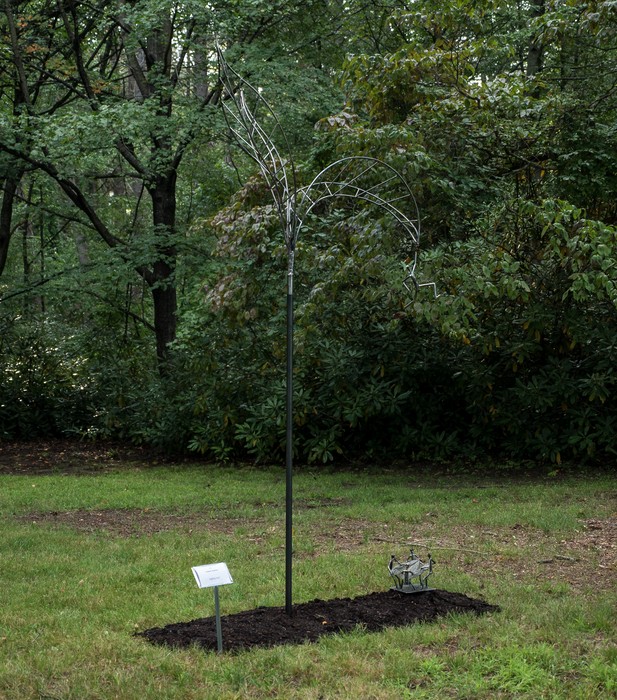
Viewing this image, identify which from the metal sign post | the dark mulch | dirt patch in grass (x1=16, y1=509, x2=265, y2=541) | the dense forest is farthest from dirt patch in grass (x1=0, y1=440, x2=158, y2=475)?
the metal sign post

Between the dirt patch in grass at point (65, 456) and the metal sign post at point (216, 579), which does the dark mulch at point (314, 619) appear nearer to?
the metal sign post at point (216, 579)

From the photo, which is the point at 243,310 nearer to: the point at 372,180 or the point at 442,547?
the point at 372,180

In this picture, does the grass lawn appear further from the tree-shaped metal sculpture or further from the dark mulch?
the tree-shaped metal sculpture

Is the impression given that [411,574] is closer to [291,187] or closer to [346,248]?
[346,248]

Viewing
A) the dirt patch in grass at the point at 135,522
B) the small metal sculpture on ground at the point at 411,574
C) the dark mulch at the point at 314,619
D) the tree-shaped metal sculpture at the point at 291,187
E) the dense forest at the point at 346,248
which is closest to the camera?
the dark mulch at the point at 314,619

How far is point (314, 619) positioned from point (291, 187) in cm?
Answer: 603

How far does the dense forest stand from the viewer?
8430mm

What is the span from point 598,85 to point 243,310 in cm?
501

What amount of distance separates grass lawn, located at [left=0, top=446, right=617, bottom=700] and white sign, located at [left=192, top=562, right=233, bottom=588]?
367mm

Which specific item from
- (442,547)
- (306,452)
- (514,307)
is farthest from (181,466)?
(442,547)

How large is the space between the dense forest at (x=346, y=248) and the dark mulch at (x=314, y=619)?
326 cm

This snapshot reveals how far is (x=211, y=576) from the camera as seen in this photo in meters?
3.86

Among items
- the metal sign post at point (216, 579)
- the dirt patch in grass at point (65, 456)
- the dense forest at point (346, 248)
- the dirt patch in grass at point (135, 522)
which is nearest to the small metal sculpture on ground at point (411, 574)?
the metal sign post at point (216, 579)

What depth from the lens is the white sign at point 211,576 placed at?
3812 mm
